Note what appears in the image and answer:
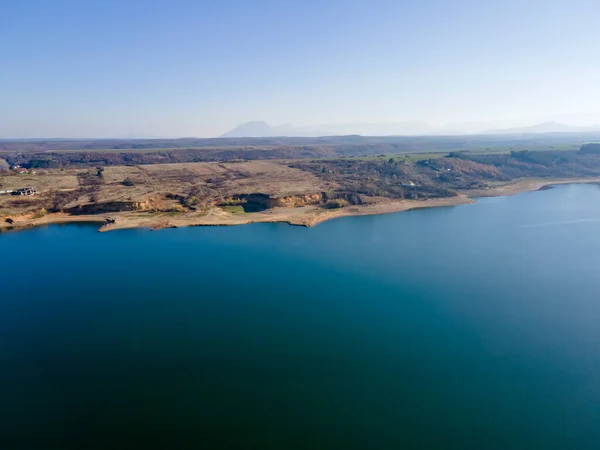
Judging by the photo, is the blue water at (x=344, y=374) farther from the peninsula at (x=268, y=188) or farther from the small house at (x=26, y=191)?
the small house at (x=26, y=191)

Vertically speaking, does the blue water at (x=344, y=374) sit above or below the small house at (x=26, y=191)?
below

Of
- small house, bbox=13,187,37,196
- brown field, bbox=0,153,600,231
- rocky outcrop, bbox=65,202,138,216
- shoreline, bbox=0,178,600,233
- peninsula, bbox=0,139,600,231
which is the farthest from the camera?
small house, bbox=13,187,37,196

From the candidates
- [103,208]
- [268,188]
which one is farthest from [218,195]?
[103,208]

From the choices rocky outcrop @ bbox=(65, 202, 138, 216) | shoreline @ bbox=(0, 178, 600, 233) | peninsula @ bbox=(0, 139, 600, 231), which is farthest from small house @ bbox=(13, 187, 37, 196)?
rocky outcrop @ bbox=(65, 202, 138, 216)

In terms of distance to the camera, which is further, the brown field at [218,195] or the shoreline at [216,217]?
the brown field at [218,195]

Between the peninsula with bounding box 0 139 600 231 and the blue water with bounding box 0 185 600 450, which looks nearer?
the blue water with bounding box 0 185 600 450

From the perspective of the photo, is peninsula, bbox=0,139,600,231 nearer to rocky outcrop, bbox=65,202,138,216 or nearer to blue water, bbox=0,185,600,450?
rocky outcrop, bbox=65,202,138,216

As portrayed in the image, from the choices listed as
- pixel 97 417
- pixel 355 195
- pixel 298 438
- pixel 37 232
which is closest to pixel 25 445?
pixel 97 417

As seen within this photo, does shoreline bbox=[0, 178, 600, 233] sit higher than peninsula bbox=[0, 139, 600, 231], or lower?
Answer: lower

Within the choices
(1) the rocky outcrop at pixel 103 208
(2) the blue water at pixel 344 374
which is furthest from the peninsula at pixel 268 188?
(2) the blue water at pixel 344 374

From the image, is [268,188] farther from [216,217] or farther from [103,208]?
[103,208]

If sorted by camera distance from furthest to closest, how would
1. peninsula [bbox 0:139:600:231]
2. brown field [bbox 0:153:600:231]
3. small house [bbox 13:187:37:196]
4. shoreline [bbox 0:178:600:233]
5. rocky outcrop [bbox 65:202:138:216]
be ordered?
small house [bbox 13:187:37:196] < rocky outcrop [bbox 65:202:138:216] < peninsula [bbox 0:139:600:231] < brown field [bbox 0:153:600:231] < shoreline [bbox 0:178:600:233]

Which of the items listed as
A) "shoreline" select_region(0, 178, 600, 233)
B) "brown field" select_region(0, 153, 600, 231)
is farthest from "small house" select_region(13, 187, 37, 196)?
"shoreline" select_region(0, 178, 600, 233)
